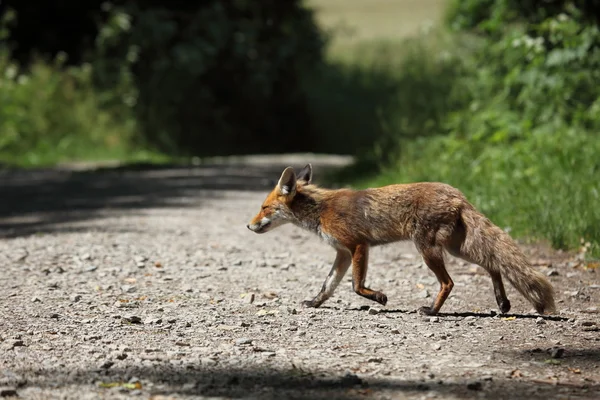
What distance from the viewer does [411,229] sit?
21.4 feet

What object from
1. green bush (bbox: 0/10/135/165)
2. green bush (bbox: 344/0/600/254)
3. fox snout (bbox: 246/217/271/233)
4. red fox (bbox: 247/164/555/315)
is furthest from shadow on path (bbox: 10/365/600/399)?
green bush (bbox: 0/10/135/165)

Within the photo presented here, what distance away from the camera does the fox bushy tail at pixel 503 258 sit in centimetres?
618

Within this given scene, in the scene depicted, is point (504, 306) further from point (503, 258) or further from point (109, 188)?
point (109, 188)

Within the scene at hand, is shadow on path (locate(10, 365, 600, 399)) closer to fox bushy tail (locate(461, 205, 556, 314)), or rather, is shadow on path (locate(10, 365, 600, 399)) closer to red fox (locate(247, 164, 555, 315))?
fox bushy tail (locate(461, 205, 556, 314))

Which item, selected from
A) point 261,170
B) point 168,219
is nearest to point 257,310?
point 168,219

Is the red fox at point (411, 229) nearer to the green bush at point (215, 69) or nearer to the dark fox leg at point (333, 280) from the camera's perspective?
the dark fox leg at point (333, 280)

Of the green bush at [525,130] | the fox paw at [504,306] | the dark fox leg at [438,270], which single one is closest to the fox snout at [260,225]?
the dark fox leg at [438,270]

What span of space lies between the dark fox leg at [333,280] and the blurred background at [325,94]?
291cm

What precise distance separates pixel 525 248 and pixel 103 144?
16255 mm

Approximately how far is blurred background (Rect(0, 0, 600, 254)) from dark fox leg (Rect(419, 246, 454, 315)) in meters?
2.68

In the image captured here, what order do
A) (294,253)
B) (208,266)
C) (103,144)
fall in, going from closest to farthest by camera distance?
(208,266) → (294,253) → (103,144)

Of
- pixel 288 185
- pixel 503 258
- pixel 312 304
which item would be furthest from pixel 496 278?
pixel 288 185

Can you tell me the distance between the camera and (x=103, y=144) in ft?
76.8

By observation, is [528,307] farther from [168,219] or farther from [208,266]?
[168,219]
